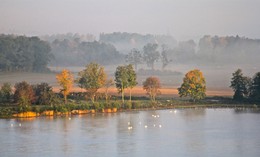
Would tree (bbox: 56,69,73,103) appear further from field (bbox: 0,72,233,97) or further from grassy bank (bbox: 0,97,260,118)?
field (bbox: 0,72,233,97)

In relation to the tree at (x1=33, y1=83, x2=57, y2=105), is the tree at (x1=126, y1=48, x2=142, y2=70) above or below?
above

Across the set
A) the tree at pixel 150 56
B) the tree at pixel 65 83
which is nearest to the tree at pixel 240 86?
the tree at pixel 65 83

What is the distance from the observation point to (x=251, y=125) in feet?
195

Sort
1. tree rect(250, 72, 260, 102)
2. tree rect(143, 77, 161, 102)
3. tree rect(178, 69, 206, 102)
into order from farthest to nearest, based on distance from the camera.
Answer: tree rect(143, 77, 161, 102) < tree rect(178, 69, 206, 102) < tree rect(250, 72, 260, 102)

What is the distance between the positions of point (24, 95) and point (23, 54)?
56.4m

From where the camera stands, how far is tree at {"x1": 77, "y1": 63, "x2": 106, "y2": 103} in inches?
3056

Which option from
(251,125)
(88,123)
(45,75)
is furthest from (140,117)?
(45,75)

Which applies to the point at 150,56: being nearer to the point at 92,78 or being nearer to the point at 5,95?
the point at 92,78

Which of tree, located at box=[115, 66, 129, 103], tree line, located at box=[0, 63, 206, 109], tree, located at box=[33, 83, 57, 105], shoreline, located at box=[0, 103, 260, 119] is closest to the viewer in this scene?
shoreline, located at box=[0, 103, 260, 119]

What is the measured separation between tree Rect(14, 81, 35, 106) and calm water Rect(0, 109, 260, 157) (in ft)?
13.1

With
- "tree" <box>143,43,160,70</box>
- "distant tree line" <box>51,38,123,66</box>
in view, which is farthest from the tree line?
"distant tree line" <box>51,38,123,66</box>

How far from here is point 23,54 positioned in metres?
122

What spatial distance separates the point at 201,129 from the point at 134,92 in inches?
1624

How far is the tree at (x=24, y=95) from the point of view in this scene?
2596 inches
